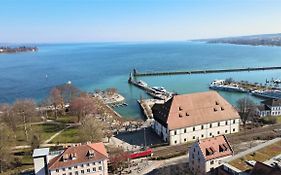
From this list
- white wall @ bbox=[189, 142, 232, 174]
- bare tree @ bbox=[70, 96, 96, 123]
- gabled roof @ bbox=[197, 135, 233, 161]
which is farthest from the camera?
bare tree @ bbox=[70, 96, 96, 123]

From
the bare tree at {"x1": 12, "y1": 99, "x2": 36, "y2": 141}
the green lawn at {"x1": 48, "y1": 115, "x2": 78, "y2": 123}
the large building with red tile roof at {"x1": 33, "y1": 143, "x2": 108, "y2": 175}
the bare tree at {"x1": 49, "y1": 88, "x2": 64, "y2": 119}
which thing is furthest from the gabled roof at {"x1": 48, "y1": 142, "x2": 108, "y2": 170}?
the bare tree at {"x1": 49, "y1": 88, "x2": 64, "y2": 119}

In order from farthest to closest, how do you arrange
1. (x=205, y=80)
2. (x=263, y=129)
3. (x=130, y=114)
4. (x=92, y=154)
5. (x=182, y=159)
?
(x=205, y=80) < (x=130, y=114) < (x=263, y=129) < (x=182, y=159) < (x=92, y=154)

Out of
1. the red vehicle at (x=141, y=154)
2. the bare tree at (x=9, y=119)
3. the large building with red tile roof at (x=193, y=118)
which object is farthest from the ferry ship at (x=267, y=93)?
the bare tree at (x=9, y=119)

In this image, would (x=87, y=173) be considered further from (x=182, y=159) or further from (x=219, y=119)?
(x=219, y=119)

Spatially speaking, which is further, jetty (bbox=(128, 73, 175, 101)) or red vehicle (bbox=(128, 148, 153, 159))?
jetty (bbox=(128, 73, 175, 101))

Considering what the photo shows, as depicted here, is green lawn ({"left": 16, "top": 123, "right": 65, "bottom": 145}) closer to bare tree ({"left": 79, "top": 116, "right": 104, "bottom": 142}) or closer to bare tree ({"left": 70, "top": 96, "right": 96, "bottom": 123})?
bare tree ({"left": 70, "top": 96, "right": 96, "bottom": 123})

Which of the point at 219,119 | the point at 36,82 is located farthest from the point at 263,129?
the point at 36,82

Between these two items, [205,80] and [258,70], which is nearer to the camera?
[205,80]

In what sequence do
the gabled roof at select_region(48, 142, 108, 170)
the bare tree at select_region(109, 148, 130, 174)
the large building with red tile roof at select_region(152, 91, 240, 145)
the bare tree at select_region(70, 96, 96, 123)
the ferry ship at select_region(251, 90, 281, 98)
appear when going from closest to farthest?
1. the gabled roof at select_region(48, 142, 108, 170)
2. the bare tree at select_region(109, 148, 130, 174)
3. the large building with red tile roof at select_region(152, 91, 240, 145)
4. the bare tree at select_region(70, 96, 96, 123)
5. the ferry ship at select_region(251, 90, 281, 98)
